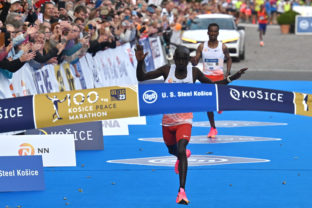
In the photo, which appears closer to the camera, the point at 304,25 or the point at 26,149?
the point at 26,149

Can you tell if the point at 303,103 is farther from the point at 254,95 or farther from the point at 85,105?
the point at 85,105

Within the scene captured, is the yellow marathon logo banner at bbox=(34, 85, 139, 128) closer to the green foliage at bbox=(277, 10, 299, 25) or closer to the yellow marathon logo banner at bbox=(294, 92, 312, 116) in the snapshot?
the yellow marathon logo banner at bbox=(294, 92, 312, 116)

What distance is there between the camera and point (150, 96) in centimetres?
946

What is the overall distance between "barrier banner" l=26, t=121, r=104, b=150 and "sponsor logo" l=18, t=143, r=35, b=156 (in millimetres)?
1799

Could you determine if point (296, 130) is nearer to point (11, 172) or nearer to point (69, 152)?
point (69, 152)

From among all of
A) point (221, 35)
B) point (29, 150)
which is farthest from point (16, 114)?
point (221, 35)

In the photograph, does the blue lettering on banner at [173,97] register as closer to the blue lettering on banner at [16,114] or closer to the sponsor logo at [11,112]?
the blue lettering on banner at [16,114]

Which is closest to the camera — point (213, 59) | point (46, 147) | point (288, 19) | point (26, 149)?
point (26, 149)

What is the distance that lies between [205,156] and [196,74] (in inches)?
113

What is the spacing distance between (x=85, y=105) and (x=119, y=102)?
413 mm

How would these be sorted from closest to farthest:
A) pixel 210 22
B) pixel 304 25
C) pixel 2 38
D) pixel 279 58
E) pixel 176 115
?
pixel 176 115
pixel 2 38
pixel 210 22
pixel 279 58
pixel 304 25

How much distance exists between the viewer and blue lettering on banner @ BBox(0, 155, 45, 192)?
9406mm

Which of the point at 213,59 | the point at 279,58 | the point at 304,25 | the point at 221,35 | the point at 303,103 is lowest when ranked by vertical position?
the point at 304,25

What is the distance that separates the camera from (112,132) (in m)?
14.0
